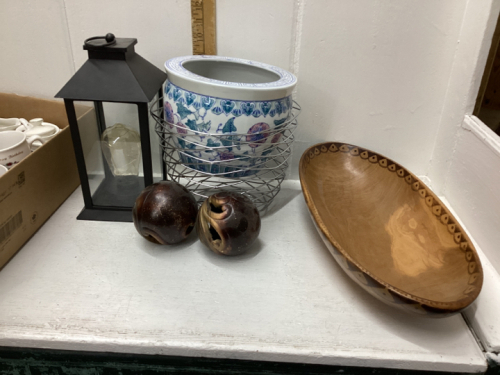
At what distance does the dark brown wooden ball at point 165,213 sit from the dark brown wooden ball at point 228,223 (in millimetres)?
25

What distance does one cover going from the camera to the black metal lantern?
555 mm

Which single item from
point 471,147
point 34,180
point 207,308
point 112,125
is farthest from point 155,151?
point 471,147

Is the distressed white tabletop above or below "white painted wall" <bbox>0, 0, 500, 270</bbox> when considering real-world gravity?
below

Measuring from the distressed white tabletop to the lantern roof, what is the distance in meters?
Result: 0.22

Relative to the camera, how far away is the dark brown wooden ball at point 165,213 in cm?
55

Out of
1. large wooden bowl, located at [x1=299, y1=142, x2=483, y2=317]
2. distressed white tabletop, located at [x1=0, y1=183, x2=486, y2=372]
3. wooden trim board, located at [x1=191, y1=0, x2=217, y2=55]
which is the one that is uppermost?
wooden trim board, located at [x1=191, y1=0, x2=217, y2=55]

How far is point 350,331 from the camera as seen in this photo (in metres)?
0.49

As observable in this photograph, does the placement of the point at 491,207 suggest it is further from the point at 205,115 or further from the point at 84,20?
the point at 84,20

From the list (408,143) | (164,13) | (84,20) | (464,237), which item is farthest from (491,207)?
(84,20)

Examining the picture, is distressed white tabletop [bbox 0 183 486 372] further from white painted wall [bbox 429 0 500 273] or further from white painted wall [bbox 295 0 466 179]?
white painted wall [bbox 295 0 466 179]

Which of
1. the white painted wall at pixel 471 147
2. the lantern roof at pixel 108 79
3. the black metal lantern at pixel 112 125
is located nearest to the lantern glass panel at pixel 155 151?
the black metal lantern at pixel 112 125

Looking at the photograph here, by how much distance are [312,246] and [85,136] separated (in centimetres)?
41

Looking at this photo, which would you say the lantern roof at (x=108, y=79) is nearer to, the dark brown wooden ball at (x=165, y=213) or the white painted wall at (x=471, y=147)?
the dark brown wooden ball at (x=165, y=213)

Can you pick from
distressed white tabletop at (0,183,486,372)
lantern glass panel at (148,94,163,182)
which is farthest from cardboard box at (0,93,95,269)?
lantern glass panel at (148,94,163,182)
